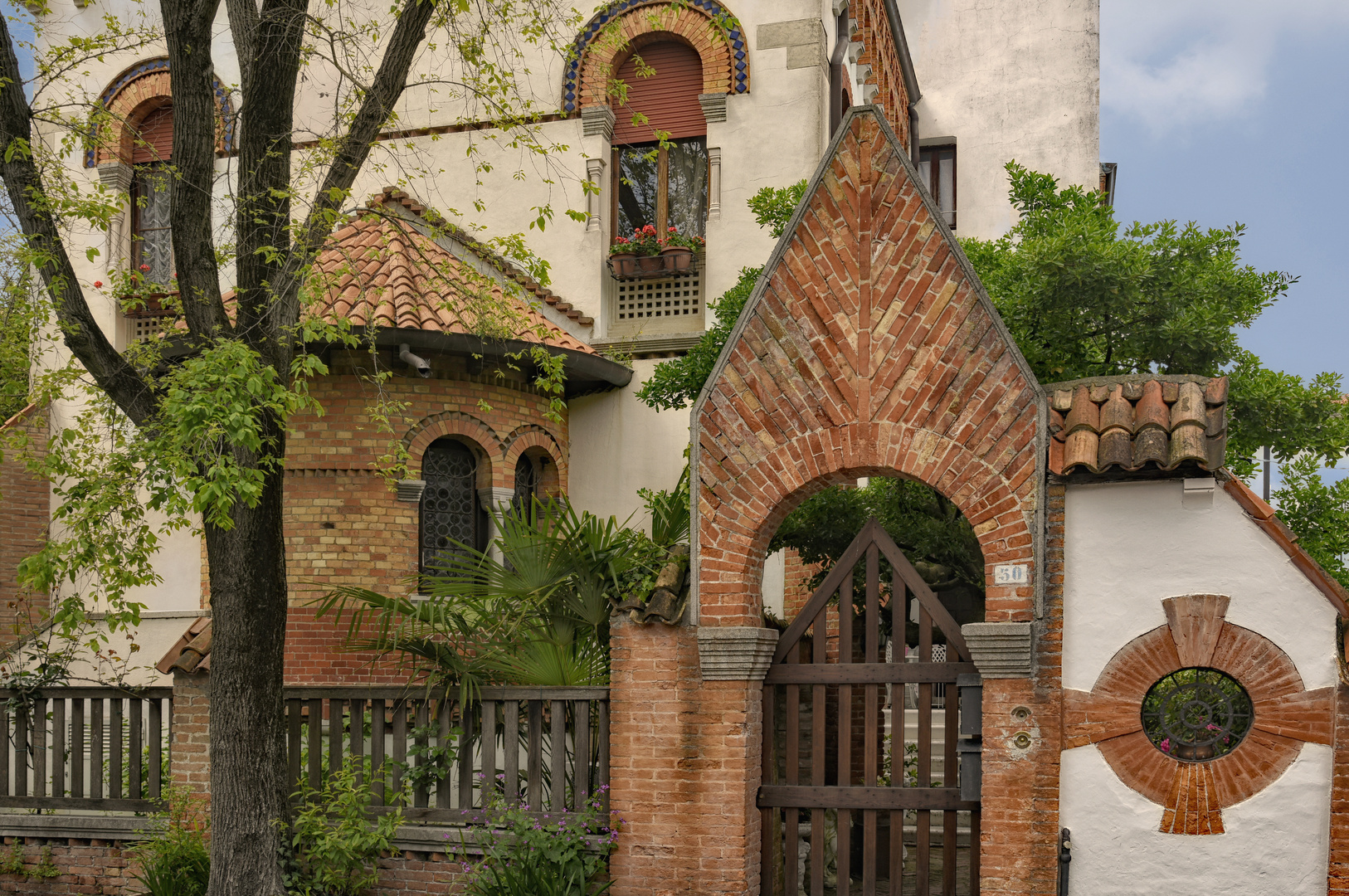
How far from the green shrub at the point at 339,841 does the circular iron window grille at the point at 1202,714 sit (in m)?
4.89

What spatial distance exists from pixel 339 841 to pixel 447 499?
5.07 m

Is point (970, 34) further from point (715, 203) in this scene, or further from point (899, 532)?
point (899, 532)

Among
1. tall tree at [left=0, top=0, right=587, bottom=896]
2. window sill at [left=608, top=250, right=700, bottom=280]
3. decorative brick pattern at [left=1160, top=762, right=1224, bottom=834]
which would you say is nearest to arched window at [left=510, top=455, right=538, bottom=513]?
window sill at [left=608, top=250, right=700, bottom=280]

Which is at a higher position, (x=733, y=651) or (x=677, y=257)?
(x=677, y=257)

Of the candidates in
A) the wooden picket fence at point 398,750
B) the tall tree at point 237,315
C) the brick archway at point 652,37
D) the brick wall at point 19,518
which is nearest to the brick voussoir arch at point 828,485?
the wooden picket fence at point 398,750

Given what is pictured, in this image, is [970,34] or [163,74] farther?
[970,34]

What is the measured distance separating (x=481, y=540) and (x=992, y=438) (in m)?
6.97

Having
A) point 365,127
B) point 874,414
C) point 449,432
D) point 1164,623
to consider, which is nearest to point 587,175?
point 449,432

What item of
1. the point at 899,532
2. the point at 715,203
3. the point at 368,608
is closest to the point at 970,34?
the point at 715,203

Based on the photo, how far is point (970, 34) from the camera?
20906 millimetres

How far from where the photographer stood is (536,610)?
28.9 ft

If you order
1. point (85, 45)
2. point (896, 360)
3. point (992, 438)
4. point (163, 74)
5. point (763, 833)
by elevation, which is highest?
point (163, 74)

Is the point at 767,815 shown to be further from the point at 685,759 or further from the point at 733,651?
the point at 733,651

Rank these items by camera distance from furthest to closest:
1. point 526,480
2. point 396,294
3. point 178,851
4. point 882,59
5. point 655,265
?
point 882,59 → point 655,265 → point 526,480 → point 396,294 → point 178,851
